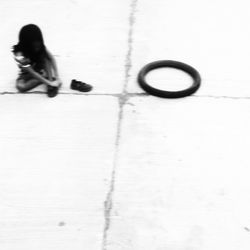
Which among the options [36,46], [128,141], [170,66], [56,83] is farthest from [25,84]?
[170,66]

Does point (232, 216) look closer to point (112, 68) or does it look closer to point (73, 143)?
point (73, 143)

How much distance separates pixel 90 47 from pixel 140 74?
30.1 inches

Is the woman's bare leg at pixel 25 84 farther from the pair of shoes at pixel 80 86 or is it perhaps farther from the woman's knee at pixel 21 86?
the pair of shoes at pixel 80 86

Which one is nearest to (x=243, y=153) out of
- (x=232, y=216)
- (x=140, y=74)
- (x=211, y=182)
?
(x=211, y=182)

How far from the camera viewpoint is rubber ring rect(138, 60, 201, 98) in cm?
367

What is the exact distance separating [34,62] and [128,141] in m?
1.10

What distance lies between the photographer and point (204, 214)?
109 inches

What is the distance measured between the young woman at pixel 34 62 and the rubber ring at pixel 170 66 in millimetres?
732

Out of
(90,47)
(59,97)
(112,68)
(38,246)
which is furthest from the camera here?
(90,47)

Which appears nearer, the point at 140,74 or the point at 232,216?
the point at 232,216

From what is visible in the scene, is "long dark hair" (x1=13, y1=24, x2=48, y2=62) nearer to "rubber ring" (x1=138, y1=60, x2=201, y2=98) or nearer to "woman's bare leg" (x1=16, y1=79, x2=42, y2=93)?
→ "woman's bare leg" (x1=16, y1=79, x2=42, y2=93)

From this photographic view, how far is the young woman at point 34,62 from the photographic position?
3461mm

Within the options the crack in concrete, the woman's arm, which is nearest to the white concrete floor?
the crack in concrete

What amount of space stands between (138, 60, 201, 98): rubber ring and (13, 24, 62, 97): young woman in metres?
0.73
